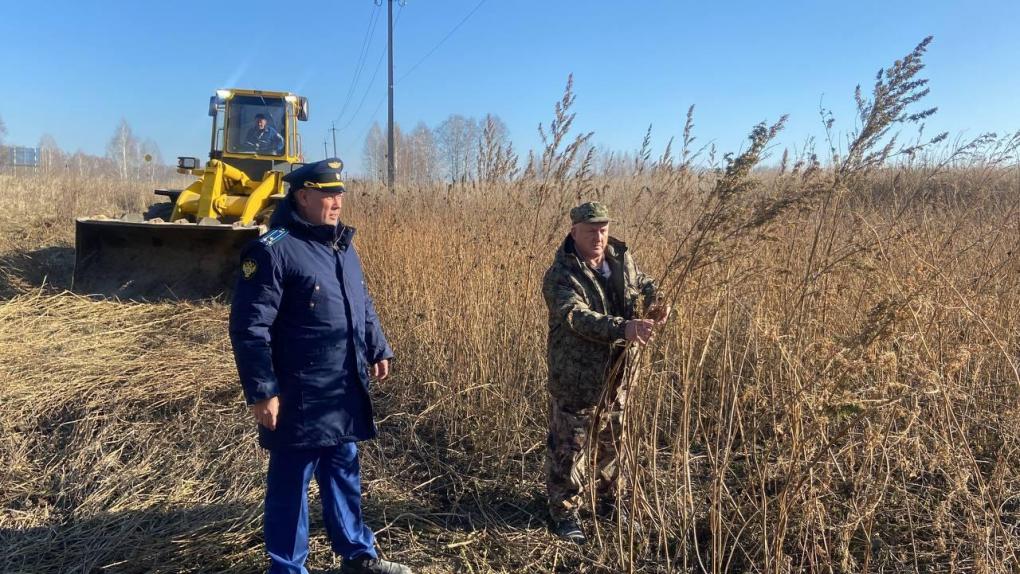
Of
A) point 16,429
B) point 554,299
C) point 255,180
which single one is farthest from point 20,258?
point 554,299

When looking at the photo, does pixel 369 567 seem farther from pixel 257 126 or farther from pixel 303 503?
pixel 257 126

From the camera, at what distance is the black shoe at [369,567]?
2123 mm

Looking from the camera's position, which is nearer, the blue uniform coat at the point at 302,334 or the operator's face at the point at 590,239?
the blue uniform coat at the point at 302,334

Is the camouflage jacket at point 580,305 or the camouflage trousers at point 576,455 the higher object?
the camouflage jacket at point 580,305

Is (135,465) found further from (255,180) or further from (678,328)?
(255,180)

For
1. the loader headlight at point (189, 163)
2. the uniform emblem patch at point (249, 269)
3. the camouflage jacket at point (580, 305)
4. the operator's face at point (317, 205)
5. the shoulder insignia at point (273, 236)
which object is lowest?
the camouflage jacket at point (580, 305)

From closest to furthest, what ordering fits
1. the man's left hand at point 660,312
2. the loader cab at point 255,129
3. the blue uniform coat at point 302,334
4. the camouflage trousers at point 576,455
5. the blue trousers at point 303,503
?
the man's left hand at point 660,312 → the blue uniform coat at point 302,334 → the blue trousers at point 303,503 → the camouflage trousers at point 576,455 → the loader cab at point 255,129

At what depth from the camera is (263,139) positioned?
8594 millimetres

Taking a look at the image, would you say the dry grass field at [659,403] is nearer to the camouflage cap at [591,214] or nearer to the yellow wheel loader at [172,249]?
the camouflage cap at [591,214]

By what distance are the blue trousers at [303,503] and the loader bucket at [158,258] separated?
4.54 meters

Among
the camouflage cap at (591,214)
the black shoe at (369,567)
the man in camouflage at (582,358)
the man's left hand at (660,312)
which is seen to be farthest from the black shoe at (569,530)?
the camouflage cap at (591,214)

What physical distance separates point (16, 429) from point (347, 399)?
2.41 meters

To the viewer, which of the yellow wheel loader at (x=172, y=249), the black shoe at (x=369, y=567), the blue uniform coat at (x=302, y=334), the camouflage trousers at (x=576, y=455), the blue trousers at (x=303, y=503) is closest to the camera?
the blue uniform coat at (x=302, y=334)

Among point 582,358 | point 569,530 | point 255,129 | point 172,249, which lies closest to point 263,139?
point 255,129
